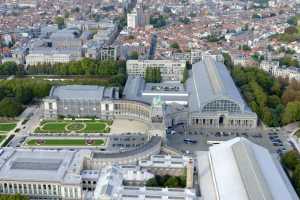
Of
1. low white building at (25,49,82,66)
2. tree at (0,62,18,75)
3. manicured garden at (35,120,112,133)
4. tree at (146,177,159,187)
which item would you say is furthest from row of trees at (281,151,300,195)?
tree at (0,62,18,75)

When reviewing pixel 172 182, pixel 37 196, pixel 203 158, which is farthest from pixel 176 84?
pixel 37 196

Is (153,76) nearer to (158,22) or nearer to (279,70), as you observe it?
(279,70)

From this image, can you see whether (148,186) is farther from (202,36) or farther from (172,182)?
(202,36)

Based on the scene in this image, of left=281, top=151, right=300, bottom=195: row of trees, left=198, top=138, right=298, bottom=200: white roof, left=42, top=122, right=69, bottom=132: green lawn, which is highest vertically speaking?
left=198, top=138, right=298, bottom=200: white roof

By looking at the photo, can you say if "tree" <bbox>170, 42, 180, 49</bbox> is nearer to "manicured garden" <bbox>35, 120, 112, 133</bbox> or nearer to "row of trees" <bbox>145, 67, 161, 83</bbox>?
"row of trees" <bbox>145, 67, 161, 83</bbox>

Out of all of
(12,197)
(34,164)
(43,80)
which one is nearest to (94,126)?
(34,164)

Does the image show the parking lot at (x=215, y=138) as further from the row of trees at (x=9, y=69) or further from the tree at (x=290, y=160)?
the row of trees at (x=9, y=69)
